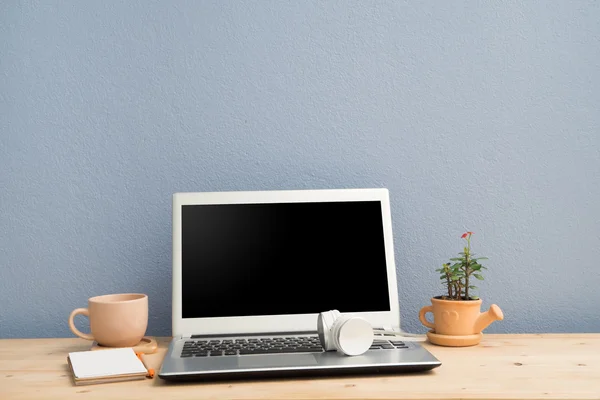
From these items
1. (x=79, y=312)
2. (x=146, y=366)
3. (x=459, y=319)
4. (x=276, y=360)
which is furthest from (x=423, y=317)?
(x=79, y=312)

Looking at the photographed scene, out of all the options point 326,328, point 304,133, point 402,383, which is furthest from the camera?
point 304,133

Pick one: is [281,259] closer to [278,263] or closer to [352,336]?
[278,263]

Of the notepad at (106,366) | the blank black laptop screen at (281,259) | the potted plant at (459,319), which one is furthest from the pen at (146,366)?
the potted plant at (459,319)

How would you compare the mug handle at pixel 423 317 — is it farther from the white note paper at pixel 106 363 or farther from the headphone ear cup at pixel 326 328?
the white note paper at pixel 106 363

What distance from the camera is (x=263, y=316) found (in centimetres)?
111

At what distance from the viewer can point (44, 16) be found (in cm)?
127

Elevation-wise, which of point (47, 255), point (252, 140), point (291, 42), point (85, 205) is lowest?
point (47, 255)

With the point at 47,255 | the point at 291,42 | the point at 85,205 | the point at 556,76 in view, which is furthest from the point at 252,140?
the point at 556,76

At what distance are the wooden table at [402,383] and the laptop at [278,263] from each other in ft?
0.40

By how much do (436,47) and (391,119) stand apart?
190 millimetres

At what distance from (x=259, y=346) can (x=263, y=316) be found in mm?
101

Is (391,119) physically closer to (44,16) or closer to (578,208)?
(578,208)

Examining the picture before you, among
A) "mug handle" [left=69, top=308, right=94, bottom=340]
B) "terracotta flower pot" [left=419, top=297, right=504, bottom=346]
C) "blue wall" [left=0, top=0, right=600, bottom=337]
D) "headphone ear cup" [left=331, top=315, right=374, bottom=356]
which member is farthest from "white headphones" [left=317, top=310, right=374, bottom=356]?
"mug handle" [left=69, top=308, right=94, bottom=340]

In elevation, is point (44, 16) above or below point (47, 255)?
above
